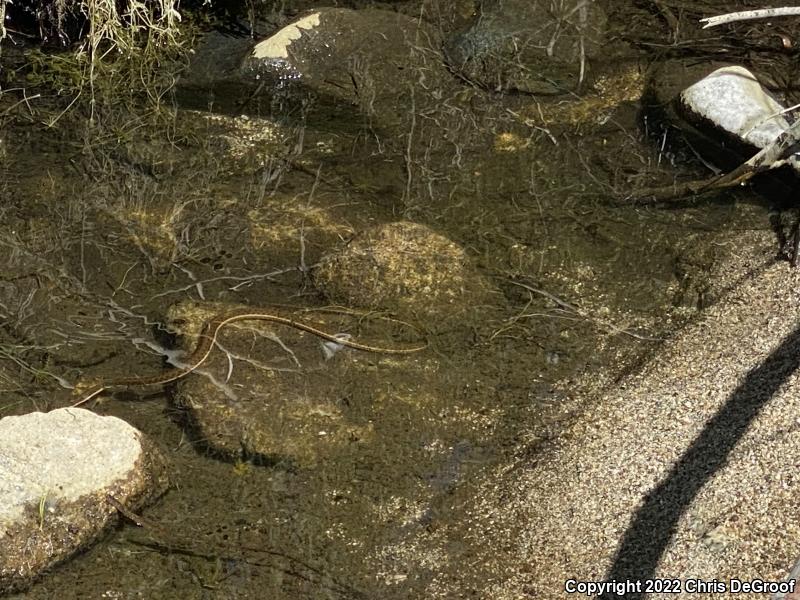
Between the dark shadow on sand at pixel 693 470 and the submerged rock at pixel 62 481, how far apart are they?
75.0 inches

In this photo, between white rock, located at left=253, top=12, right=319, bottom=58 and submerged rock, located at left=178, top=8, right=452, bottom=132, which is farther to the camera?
white rock, located at left=253, top=12, right=319, bottom=58

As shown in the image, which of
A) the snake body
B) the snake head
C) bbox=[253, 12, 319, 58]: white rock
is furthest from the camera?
bbox=[253, 12, 319, 58]: white rock

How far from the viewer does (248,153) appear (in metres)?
6.38

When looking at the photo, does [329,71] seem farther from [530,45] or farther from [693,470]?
[693,470]

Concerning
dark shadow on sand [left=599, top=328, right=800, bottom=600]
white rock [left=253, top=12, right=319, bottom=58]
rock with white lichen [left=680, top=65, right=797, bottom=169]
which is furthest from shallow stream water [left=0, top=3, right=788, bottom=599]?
white rock [left=253, top=12, right=319, bottom=58]

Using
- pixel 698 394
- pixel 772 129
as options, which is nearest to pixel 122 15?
pixel 772 129

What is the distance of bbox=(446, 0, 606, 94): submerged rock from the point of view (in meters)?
7.03

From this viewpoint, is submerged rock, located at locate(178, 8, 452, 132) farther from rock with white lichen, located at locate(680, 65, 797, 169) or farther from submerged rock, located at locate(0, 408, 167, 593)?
submerged rock, located at locate(0, 408, 167, 593)

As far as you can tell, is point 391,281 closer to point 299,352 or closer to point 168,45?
point 299,352

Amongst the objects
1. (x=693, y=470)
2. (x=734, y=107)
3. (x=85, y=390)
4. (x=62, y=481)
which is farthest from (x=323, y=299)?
(x=734, y=107)

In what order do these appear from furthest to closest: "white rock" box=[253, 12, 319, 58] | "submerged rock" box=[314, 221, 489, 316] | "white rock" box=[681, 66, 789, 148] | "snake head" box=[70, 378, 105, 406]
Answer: "white rock" box=[253, 12, 319, 58] < "white rock" box=[681, 66, 789, 148] < "submerged rock" box=[314, 221, 489, 316] < "snake head" box=[70, 378, 105, 406]

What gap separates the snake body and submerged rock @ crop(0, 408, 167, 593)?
0.44m

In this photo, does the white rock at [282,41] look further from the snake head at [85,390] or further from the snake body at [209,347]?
the snake head at [85,390]

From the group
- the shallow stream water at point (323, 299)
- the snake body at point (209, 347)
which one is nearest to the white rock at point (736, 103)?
the shallow stream water at point (323, 299)
